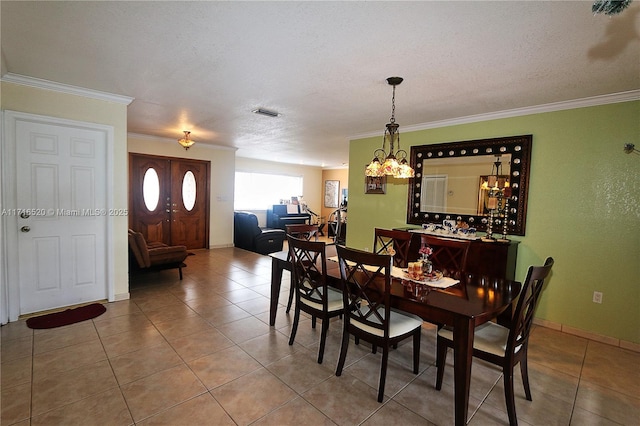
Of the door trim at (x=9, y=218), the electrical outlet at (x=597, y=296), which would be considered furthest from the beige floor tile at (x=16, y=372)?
the electrical outlet at (x=597, y=296)

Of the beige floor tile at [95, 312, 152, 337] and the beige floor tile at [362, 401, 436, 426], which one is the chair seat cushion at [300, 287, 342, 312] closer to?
the beige floor tile at [362, 401, 436, 426]

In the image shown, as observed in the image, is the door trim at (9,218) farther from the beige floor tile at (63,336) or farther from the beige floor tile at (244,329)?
the beige floor tile at (244,329)

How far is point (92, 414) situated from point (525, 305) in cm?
268

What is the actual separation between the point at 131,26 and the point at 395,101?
2491 mm

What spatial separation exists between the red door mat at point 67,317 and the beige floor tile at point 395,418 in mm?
3013

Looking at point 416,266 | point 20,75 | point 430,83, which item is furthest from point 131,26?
point 416,266

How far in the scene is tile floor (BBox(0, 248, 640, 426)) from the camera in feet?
6.08

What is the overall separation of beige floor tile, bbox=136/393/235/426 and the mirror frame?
11.4ft

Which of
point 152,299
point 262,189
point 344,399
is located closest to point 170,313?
point 152,299

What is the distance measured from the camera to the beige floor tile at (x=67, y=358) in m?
2.24

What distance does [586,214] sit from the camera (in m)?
3.08

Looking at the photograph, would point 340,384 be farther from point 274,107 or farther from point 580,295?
point 274,107

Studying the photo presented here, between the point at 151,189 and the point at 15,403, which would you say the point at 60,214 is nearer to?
the point at 15,403

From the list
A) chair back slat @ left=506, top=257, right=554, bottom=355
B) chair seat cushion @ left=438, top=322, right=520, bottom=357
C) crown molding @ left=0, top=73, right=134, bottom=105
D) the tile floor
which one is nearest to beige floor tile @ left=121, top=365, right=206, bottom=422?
the tile floor
